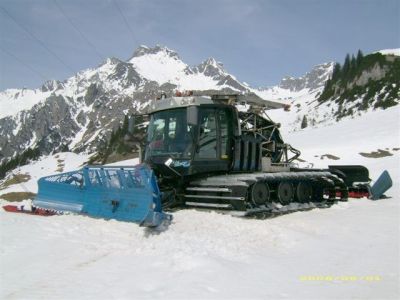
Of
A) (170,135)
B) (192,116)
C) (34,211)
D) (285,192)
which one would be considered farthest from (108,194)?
(285,192)

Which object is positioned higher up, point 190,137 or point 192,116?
point 192,116

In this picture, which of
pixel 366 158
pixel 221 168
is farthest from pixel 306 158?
pixel 221 168

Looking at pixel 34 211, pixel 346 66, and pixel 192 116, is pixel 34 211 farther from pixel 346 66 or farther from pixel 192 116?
pixel 346 66

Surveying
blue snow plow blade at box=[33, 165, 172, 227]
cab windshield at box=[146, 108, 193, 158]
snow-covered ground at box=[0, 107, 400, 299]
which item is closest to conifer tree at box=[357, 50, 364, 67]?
cab windshield at box=[146, 108, 193, 158]

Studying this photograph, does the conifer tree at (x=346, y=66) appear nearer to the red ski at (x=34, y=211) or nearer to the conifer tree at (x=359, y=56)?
the conifer tree at (x=359, y=56)

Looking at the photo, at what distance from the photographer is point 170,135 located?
12320 mm

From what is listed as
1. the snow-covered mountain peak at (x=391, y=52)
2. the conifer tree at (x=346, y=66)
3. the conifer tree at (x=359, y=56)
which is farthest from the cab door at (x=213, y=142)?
the conifer tree at (x=346, y=66)

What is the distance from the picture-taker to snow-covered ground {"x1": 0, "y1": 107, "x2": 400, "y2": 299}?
5789 millimetres

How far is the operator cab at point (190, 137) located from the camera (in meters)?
11.9

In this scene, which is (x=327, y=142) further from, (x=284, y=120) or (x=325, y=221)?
(x=284, y=120)

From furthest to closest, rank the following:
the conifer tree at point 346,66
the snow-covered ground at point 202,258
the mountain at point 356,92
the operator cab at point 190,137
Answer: the conifer tree at point 346,66 → the mountain at point 356,92 → the operator cab at point 190,137 → the snow-covered ground at point 202,258

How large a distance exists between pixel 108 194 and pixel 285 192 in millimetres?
5650

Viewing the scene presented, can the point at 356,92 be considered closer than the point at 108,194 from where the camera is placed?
No

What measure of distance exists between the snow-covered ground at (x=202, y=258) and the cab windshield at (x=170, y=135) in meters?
1.81
